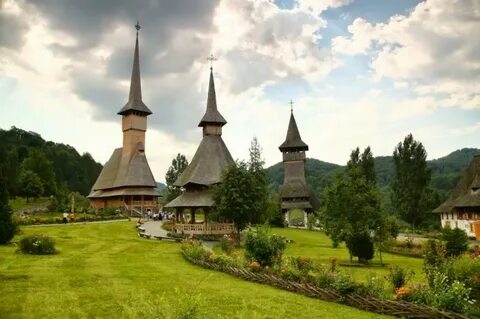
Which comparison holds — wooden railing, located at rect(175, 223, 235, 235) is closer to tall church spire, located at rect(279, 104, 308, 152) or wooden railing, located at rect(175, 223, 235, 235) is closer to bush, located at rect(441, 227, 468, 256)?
bush, located at rect(441, 227, 468, 256)

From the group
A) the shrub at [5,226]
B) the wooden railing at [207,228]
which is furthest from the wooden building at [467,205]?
the shrub at [5,226]

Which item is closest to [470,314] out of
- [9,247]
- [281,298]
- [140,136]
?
[281,298]

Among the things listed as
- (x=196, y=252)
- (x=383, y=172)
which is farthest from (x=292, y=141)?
(x=383, y=172)

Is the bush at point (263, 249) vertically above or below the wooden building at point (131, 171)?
below

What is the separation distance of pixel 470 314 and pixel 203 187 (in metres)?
32.2

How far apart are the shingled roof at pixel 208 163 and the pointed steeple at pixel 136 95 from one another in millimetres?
25064

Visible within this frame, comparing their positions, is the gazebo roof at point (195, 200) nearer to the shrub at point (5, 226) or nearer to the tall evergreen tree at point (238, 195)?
the tall evergreen tree at point (238, 195)

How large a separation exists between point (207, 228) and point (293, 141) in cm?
3674

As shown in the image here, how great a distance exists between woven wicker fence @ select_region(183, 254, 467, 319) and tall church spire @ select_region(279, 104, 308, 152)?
53.6m

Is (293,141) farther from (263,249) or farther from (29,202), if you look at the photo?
(263,249)

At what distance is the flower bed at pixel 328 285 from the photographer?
12.5 meters

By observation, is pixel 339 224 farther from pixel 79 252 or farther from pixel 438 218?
pixel 438 218

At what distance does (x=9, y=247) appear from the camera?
84.7ft

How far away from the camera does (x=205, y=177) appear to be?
138ft
